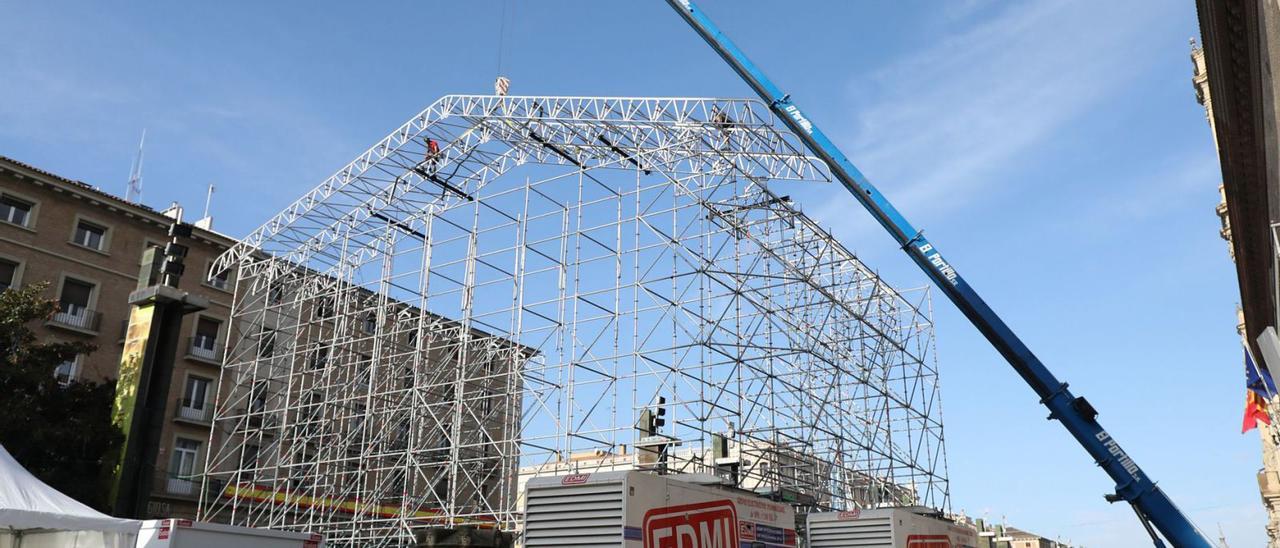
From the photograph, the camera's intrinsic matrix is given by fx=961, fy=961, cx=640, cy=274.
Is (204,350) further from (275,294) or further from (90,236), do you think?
(90,236)

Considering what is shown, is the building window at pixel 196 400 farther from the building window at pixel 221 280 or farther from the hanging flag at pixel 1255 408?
the hanging flag at pixel 1255 408

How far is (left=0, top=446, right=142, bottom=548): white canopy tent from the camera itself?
1249 cm

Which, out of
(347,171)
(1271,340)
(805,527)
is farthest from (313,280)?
(1271,340)

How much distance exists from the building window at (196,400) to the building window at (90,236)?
554cm

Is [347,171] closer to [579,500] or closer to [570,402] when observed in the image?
[570,402]

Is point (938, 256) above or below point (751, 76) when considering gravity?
below

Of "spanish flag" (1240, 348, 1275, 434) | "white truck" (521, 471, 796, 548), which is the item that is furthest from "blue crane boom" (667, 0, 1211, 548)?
"white truck" (521, 471, 796, 548)

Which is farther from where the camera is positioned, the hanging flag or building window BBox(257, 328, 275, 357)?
building window BBox(257, 328, 275, 357)

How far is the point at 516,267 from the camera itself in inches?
1112

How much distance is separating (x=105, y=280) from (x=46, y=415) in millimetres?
11147

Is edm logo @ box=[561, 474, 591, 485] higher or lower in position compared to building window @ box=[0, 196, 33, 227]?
lower

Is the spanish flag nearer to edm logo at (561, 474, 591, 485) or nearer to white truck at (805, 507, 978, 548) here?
white truck at (805, 507, 978, 548)

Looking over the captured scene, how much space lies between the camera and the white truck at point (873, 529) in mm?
21078

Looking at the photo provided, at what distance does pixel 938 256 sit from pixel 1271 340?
13.4 meters
